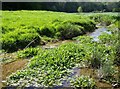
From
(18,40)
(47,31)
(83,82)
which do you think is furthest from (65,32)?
(83,82)

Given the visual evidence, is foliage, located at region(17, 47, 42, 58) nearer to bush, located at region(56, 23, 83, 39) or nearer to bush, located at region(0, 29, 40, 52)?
bush, located at region(0, 29, 40, 52)

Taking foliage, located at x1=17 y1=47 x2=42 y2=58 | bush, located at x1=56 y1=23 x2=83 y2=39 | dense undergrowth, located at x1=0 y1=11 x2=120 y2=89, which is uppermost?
dense undergrowth, located at x1=0 y1=11 x2=120 y2=89

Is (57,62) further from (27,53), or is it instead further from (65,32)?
(65,32)

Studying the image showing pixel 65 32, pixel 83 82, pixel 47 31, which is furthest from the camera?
pixel 65 32

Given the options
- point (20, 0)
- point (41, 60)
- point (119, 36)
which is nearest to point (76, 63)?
point (41, 60)

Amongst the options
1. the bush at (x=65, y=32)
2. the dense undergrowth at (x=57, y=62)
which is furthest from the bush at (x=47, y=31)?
the dense undergrowth at (x=57, y=62)

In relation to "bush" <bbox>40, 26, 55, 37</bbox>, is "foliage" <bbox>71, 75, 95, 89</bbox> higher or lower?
higher

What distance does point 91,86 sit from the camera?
927 cm

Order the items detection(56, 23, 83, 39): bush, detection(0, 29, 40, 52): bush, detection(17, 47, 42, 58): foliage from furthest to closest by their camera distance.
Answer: detection(56, 23, 83, 39): bush, detection(0, 29, 40, 52): bush, detection(17, 47, 42, 58): foliage

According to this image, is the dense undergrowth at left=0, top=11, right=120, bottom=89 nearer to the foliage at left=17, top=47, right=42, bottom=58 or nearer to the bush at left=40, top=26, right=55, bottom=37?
the foliage at left=17, top=47, right=42, bottom=58

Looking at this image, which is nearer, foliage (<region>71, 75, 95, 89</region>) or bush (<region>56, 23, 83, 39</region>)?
foliage (<region>71, 75, 95, 89</region>)

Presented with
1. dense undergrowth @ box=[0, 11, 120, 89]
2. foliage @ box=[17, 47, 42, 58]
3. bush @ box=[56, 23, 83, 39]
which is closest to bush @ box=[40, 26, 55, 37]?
bush @ box=[56, 23, 83, 39]

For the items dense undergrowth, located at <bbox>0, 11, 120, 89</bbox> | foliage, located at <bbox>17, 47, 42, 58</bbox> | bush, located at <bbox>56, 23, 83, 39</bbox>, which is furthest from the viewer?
bush, located at <bbox>56, 23, 83, 39</bbox>

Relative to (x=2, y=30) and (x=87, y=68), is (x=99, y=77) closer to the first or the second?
(x=87, y=68)
